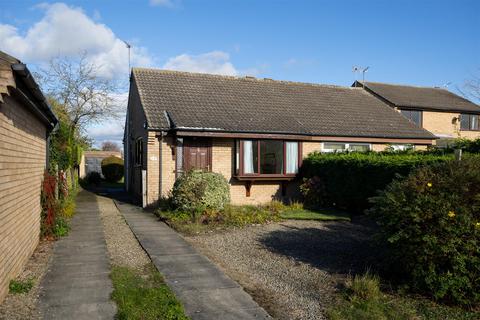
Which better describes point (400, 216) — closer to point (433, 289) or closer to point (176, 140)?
point (433, 289)

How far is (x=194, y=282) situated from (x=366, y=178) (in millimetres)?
8420

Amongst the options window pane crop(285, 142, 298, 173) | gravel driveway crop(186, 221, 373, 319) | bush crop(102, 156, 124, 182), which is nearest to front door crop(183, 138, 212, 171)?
window pane crop(285, 142, 298, 173)

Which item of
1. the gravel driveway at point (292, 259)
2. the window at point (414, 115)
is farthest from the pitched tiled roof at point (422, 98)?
the gravel driveway at point (292, 259)

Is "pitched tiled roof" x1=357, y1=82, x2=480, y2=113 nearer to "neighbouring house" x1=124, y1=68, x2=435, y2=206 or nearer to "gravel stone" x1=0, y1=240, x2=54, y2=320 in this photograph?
"neighbouring house" x1=124, y1=68, x2=435, y2=206

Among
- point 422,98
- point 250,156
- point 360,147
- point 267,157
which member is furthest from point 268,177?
point 422,98

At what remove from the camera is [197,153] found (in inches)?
614

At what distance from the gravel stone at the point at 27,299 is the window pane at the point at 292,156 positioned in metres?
10.3

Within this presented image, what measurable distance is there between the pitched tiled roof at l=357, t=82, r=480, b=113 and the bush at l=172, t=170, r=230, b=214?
20.5 m

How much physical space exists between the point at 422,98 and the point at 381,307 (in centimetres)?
3081

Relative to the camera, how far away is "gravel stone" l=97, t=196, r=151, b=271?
7.63 metres

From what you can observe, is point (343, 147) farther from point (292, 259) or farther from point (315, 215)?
point (292, 259)

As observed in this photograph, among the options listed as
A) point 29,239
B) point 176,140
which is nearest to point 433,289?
point 29,239

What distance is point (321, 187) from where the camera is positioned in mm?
15352

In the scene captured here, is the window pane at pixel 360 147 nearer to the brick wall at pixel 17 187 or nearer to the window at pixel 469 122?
the brick wall at pixel 17 187
